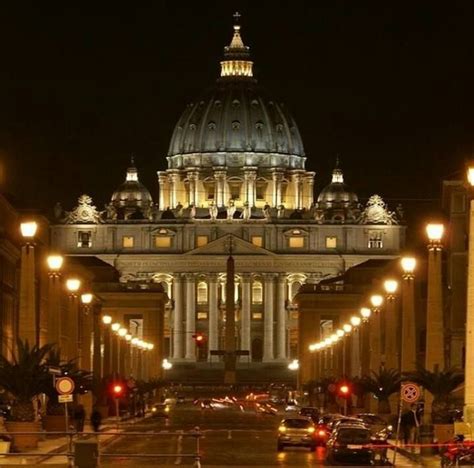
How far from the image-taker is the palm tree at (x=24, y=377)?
58656 millimetres

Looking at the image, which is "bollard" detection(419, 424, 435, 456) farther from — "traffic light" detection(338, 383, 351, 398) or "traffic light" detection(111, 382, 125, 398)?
"traffic light" detection(111, 382, 125, 398)

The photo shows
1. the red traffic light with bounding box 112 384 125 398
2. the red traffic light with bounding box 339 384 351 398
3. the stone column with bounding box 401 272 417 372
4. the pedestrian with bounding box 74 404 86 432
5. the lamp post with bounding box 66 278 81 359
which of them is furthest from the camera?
the red traffic light with bounding box 112 384 125 398

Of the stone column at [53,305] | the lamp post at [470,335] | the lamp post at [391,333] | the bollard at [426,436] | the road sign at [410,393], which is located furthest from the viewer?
the lamp post at [391,333]

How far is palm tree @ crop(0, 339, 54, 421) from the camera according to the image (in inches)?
2309

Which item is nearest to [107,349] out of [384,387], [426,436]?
[384,387]

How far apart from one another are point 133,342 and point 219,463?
Answer: 10053 centimetres

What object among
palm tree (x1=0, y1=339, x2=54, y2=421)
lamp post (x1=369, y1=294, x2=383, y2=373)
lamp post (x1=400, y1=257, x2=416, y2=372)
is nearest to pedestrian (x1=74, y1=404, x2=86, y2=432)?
Result: lamp post (x1=400, y1=257, x2=416, y2=372)

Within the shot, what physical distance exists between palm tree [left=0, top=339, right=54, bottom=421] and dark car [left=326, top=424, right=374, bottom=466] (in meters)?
8.39

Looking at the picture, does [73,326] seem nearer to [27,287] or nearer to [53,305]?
[53,305]

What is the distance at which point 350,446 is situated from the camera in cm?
5309

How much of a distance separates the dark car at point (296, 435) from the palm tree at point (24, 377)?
320 inches

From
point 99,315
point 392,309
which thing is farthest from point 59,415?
point 99,315

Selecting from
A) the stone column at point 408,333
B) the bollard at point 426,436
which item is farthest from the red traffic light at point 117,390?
the bollard at point 426,436

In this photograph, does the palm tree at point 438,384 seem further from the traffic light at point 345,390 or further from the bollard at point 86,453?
the traffic light at point 345,390
